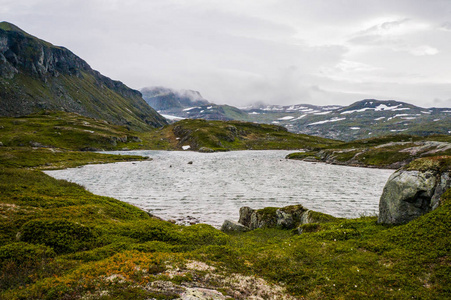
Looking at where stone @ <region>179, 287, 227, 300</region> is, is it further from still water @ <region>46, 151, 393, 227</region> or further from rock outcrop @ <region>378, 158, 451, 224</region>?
still water @ <region>46, 151, 393, 227</region>

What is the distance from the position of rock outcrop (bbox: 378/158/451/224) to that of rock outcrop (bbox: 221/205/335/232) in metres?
6.65

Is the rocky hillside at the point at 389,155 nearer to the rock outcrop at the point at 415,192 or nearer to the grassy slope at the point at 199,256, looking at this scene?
the rock outcrop at the point at 415,192

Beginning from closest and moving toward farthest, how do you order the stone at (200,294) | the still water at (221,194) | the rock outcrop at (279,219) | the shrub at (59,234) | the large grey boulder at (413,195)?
1. the stone at (200,294)
2. the shrub at (59,234)
3. the large grey boulder at (413,195)
4. the rock outcrop at (279,219)
5. the still water at (221,194)

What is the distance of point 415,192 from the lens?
1888cm

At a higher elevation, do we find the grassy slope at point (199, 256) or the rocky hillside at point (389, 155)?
the rocky hillside at point (389, 155)

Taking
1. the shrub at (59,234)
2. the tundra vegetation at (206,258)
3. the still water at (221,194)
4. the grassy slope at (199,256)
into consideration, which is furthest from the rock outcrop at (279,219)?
the shrub at (59,234)

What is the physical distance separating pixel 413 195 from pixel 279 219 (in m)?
13.4

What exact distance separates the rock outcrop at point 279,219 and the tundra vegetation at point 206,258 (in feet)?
8.99

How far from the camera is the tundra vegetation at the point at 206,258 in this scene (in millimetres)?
11383

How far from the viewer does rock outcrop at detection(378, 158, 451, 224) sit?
1820 centimetres

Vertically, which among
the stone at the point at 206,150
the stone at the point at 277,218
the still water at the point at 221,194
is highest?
the stone at the point at 206,150

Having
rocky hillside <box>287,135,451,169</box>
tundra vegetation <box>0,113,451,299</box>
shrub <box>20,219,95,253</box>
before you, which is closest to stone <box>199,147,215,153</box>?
rocky hillside <box>287,135,451,169</box>

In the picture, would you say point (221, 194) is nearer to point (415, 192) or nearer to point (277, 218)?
point (277, 218)

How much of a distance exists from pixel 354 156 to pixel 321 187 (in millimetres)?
78509
